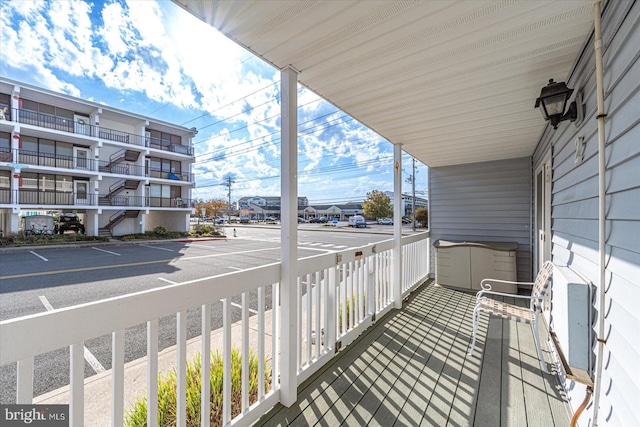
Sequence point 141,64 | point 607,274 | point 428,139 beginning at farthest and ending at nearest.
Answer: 1. point 141,64
2. point 428,139
3. point 607,274

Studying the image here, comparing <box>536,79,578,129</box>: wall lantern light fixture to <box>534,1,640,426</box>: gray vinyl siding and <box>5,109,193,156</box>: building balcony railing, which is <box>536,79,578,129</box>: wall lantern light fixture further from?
<box>5,109,193,156</box>: building balcony railing

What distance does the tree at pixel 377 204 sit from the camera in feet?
85.1

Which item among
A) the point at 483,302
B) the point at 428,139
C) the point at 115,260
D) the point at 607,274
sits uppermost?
the point at 428,139

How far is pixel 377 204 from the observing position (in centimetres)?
2594

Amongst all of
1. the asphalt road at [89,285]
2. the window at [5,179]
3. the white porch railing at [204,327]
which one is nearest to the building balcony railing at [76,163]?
the window at [5,179]

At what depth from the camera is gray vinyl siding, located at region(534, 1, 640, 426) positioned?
0.98m

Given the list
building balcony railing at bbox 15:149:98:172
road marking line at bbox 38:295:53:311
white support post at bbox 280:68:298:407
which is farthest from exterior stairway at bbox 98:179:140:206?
white support post at bbox 280:68:298:407

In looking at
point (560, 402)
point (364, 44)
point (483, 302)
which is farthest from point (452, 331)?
point (364, 44)

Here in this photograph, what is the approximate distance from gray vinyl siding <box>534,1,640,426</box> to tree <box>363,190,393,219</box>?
24.6 m

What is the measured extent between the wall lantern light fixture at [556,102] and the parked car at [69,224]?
17912mm

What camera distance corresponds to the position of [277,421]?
1.63m

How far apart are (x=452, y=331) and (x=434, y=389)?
1.09 meters

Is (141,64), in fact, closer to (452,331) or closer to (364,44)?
(364,44)

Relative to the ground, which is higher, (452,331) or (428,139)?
(428,139)
